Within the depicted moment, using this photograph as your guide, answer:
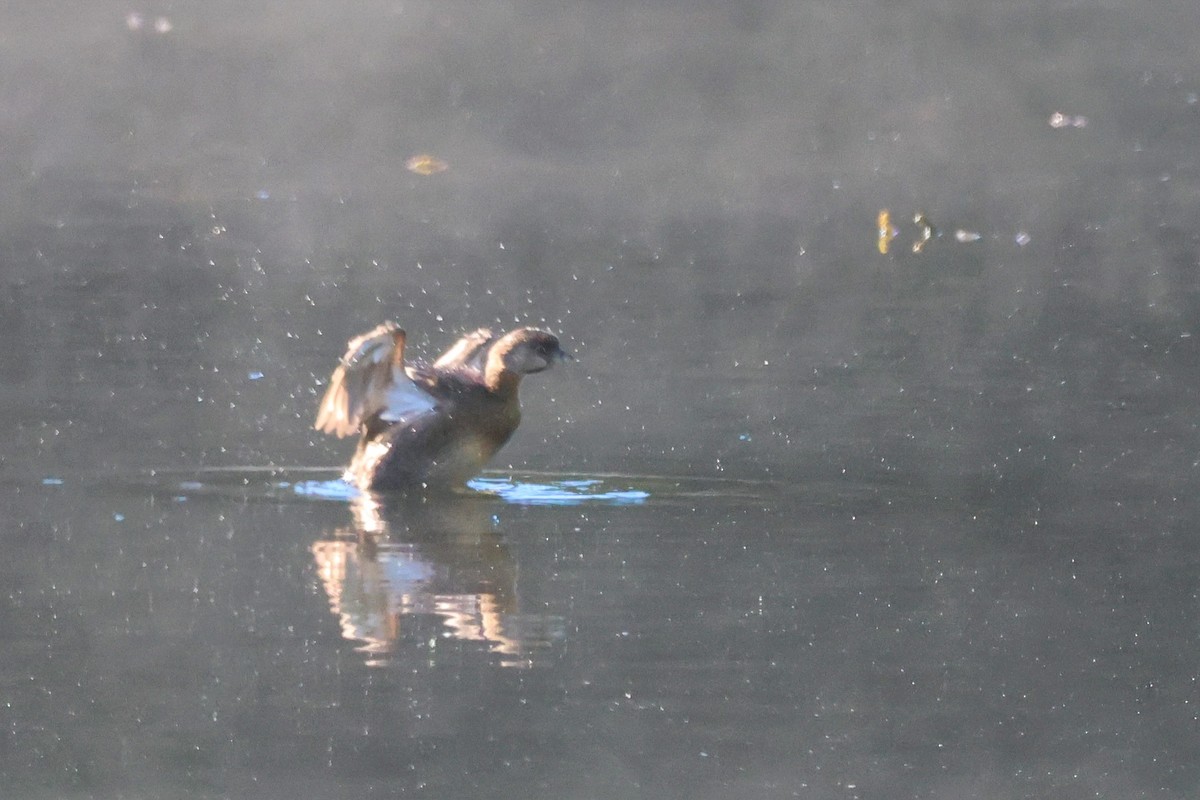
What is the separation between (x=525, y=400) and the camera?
9523mm

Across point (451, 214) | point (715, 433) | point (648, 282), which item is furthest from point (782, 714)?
point (451, 214)

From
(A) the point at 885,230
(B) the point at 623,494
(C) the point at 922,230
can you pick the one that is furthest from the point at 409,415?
Result: (C) the point at 922,230

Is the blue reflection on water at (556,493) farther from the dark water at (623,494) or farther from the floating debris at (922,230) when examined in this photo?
the floating debris at (922,230)

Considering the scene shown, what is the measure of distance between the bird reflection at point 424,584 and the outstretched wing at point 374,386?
2.01ft

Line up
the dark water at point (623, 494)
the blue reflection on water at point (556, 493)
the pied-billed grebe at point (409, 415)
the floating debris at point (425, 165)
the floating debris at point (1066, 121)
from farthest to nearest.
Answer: the floating debris at point (1066, 121), the floating debris at point (425, 165), the pied-billed grebe at point (409, 415), the blue reflection on water at point (556, 493), the dark water at point (623, 494)

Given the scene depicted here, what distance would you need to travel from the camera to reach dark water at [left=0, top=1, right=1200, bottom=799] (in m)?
4.95

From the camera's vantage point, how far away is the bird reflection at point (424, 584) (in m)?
5.61

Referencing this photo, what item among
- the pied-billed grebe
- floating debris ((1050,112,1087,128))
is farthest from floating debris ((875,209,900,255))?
the pied-billed grebe

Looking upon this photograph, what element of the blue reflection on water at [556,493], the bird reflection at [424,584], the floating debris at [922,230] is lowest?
the bird reflection at [424,584]

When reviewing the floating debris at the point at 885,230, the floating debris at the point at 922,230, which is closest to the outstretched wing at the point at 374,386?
the floating debris at the point at 885,230

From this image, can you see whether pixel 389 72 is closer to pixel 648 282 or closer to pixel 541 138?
pixel 541 138

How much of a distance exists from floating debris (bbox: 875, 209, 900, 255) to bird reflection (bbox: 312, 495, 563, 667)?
325 inches

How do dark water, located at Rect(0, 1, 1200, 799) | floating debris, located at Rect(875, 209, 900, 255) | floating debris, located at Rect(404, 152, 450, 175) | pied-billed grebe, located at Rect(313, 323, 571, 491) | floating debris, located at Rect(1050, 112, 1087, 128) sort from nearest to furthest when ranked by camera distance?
dark water, located at Rect(0, 1, 1200, 799) → pied-billed grebe, located at Rect(313, 323, 571, 491) → floating debris, located at Rect(875, 209, 900, 255) → floating debris, located at Rect(404, 152, 450, 175) → floating debris, located at Rect(1050, 112, 1087, 128)

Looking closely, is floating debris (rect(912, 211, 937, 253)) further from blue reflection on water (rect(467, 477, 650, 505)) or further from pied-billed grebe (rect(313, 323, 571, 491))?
blue reflection on water (rect(467, 477, 650, 505))
